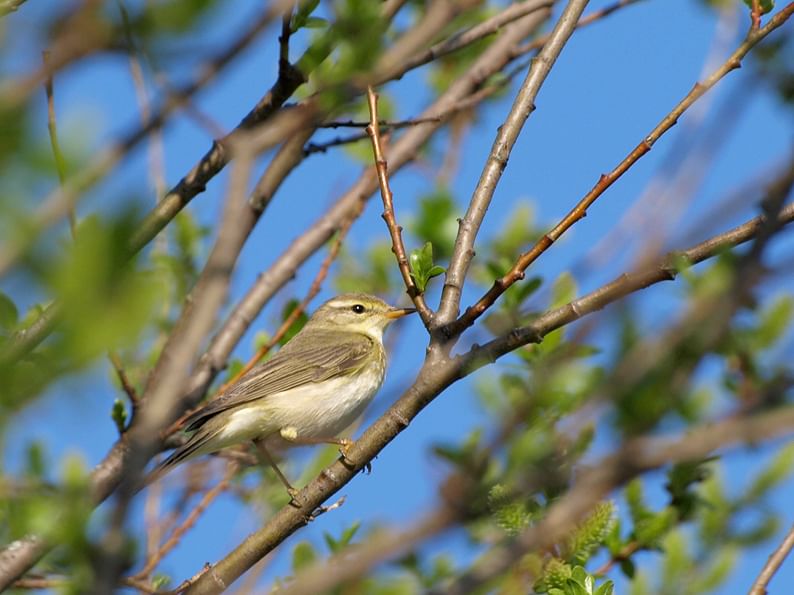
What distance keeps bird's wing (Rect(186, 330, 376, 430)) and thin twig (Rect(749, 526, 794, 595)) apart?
11.5 ft

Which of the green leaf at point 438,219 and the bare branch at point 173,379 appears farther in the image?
the green leaf at point 438,219

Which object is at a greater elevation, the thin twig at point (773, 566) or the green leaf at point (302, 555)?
the green leaf at point (302, 555)

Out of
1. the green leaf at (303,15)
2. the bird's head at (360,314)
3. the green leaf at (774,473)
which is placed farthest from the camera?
the bird's head at (360,314)

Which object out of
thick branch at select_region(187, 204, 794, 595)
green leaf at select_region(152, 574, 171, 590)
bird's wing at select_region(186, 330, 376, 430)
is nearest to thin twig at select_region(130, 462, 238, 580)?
green leaf at select_region(152, 574, 171, 590)

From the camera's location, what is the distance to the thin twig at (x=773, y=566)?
338 centimetres

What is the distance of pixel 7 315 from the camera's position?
443 centimetres

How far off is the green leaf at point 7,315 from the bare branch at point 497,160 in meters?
1.81

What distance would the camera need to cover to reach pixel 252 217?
590 centimetres

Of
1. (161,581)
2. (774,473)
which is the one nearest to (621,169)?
(774,473)

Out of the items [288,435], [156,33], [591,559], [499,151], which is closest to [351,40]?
[156,33]

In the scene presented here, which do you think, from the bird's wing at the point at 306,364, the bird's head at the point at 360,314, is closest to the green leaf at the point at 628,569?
the bird's wing at the point at 306,364

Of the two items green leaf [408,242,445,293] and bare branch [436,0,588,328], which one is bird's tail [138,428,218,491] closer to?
green leaf [408,242,445,293]

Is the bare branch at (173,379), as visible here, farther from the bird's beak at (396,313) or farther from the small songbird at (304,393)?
the bird's beak at (396,313)

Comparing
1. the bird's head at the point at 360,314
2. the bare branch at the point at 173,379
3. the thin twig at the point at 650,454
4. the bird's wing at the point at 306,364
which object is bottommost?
the thin twig at the point at 650,454
